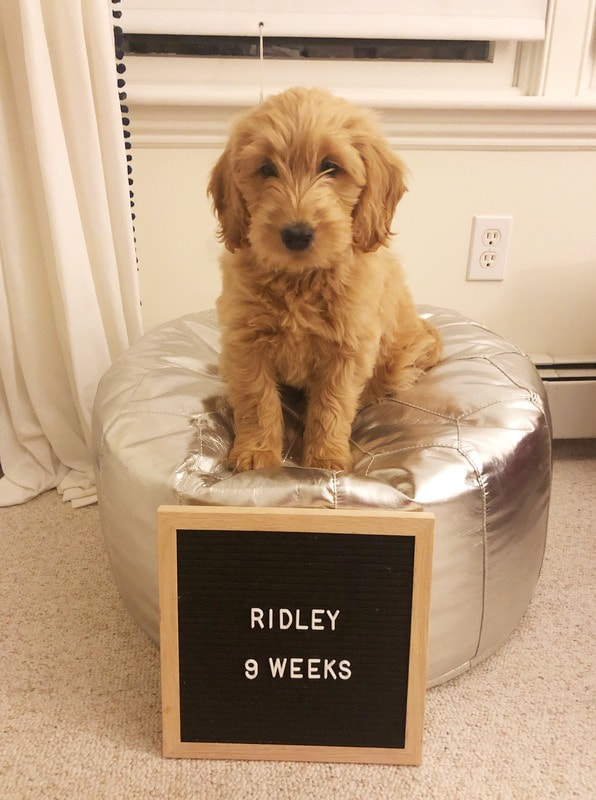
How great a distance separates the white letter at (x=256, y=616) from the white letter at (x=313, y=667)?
0.31 feet

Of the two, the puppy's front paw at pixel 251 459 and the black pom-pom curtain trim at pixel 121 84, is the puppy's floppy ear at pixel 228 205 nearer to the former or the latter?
the puppy's front paw at pixel 251 459

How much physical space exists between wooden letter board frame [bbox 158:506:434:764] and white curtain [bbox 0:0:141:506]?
35.6 inches

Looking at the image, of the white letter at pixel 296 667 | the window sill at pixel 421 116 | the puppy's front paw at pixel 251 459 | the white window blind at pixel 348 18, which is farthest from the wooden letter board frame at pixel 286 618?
the white window blind at pixel 348 18

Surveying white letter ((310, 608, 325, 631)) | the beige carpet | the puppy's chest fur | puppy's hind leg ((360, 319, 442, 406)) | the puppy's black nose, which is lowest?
the beige carpet

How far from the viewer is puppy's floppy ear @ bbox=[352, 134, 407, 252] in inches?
46.9

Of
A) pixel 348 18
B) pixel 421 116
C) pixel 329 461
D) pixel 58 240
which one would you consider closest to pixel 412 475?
pixel 329 461

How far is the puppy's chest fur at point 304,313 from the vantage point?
1242 mm

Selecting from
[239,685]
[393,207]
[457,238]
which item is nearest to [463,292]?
[457,238]

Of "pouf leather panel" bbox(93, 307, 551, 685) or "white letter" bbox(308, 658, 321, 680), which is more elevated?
"pouf leather panel" bbox(93, 307, 551, 685)

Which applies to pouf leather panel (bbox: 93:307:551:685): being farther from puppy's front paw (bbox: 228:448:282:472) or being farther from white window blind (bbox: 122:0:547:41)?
white window blind (bbox: 122:0:547:41)

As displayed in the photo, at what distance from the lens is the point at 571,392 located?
2.17 m

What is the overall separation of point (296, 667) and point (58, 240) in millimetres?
1181

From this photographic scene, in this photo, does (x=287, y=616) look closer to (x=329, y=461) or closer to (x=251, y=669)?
(x=251, y=669)

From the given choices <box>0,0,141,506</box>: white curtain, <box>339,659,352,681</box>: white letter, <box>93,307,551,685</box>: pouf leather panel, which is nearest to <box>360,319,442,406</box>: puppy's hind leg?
<box>93,307,551,685</box>: pouf leather panel
